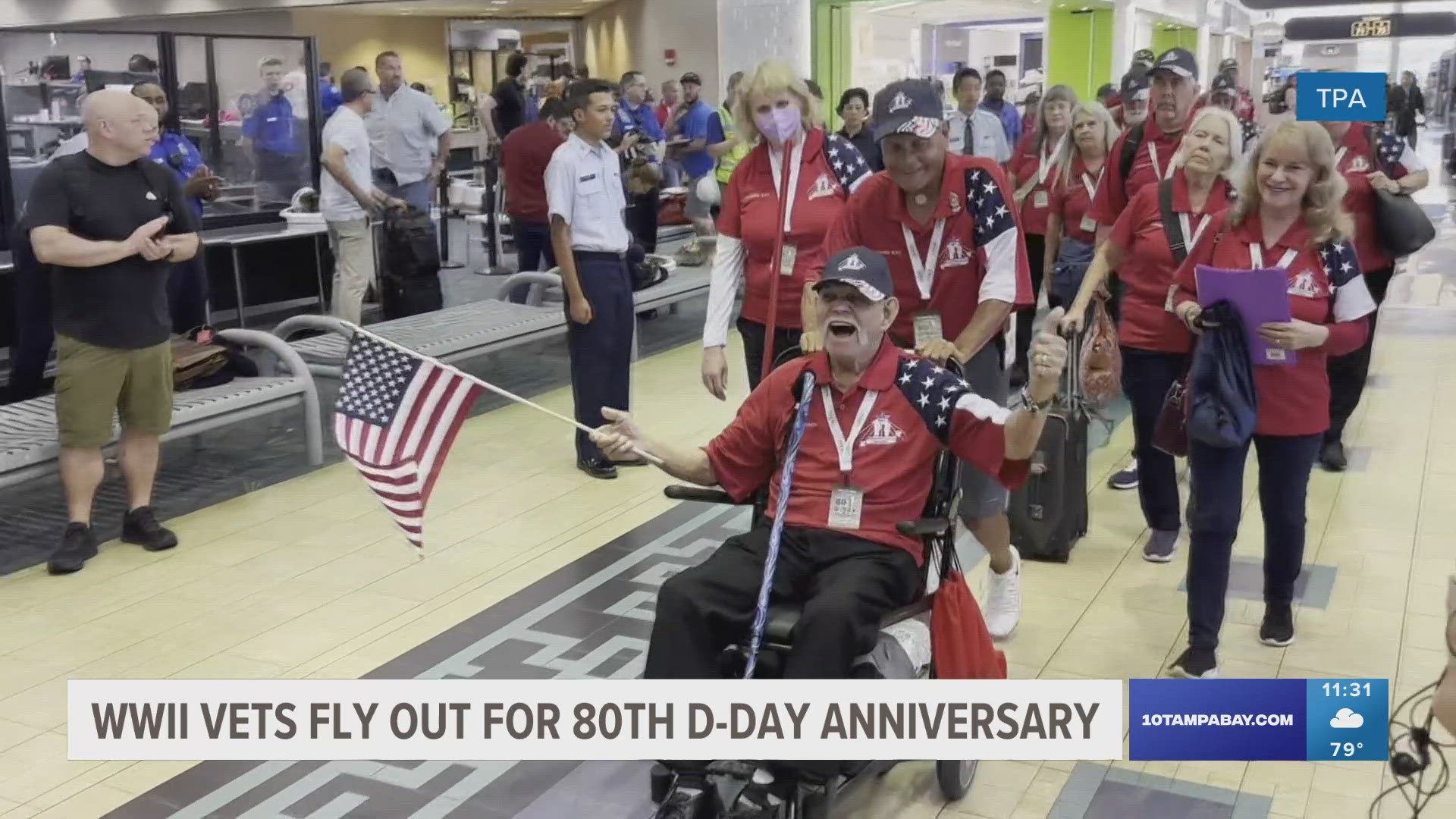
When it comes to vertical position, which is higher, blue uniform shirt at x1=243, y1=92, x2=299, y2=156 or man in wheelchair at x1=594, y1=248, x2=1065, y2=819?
blue uniform shirt at x1=243, y1=92, x2=299, y2=156

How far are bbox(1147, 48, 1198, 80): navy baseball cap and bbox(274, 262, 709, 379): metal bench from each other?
3516mm

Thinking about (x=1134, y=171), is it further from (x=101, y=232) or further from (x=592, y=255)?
(x=101, y=232)

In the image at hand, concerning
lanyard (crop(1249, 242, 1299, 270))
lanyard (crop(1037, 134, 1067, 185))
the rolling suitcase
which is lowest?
the rolling suitcase

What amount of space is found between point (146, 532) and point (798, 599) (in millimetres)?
3301

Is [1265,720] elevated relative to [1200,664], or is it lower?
elevated

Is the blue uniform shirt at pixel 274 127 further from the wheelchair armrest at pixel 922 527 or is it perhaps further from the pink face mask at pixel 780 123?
the wheelchair armrest at pixel 922 527

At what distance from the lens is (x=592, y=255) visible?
244 inches

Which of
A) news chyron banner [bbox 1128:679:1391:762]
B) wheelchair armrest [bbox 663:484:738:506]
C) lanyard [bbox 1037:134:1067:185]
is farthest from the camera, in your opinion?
lanyard [bbox 1037:134:1067:185]

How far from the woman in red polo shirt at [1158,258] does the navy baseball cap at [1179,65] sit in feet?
1.33

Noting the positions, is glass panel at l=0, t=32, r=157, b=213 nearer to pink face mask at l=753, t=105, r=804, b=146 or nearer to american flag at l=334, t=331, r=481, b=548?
pink face mask at l=753, t=105, r=804, b=146

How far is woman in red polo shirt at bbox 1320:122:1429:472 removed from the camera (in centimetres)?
562

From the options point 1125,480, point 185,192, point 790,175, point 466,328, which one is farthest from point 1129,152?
point 185,192

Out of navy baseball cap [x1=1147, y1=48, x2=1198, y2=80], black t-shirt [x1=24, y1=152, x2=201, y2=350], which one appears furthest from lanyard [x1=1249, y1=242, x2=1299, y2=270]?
black t-shirt [x1=24, y1=152, x2=201, y2=350]

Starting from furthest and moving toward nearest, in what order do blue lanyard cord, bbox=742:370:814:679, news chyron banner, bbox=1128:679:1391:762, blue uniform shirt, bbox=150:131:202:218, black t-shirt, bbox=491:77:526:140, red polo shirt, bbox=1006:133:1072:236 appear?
black t-shirt, bbox=491:77:526:140 → blue uniform shirt, bbox=150:131:202:218 → red polo shirt, bbox=1006:133:1072:236 → news chyron banner, bbox=1128:679:1391:762 → blue lanyard cord, bbox=742:370:814:679
